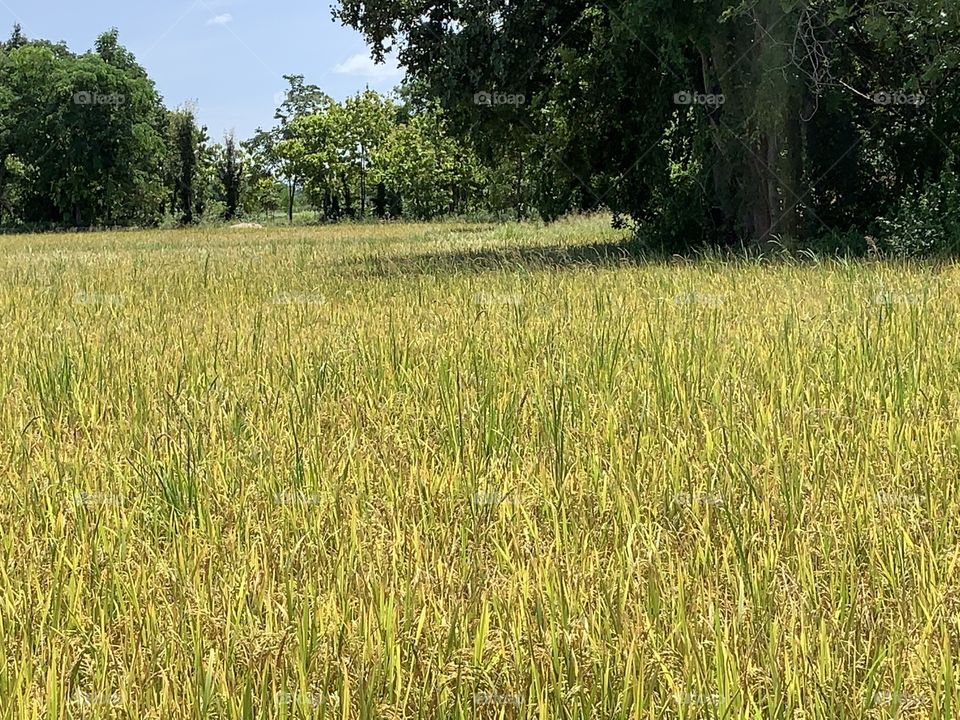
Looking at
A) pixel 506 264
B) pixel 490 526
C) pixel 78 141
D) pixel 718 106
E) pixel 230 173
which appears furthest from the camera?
pixel 230 173

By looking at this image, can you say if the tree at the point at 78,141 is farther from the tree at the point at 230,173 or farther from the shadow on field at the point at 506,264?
the shadow on field at the point at 506,264

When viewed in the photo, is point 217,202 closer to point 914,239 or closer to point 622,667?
point 914,239

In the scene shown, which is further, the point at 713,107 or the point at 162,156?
the point at 162,156

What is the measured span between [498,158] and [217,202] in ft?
213

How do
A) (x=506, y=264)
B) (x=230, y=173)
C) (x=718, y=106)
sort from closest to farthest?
1. (x=506, y=264)
2. (x=718, y=106)
3. (x=230, y=173)

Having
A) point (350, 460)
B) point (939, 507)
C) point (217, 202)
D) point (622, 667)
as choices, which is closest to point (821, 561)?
point (939, 507)

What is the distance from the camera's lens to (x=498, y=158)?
61.1ft

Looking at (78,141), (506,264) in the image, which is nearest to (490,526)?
(506,264)

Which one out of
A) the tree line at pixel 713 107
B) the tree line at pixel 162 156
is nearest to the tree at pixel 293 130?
the tree line at pixel 162 156

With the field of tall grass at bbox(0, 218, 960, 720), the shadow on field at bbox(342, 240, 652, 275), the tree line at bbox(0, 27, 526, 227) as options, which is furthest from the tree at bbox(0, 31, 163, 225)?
the field of tall grass at bbox(0, 218, 960, 720)

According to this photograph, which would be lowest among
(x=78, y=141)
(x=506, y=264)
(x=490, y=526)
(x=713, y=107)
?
(x=490, y=526)

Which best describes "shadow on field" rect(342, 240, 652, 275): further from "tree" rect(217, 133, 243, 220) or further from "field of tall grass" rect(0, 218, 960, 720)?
"tree" rect(217, 133, 243, 220)

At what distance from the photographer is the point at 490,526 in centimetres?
289

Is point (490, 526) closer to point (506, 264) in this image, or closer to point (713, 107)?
point (506, 264)
